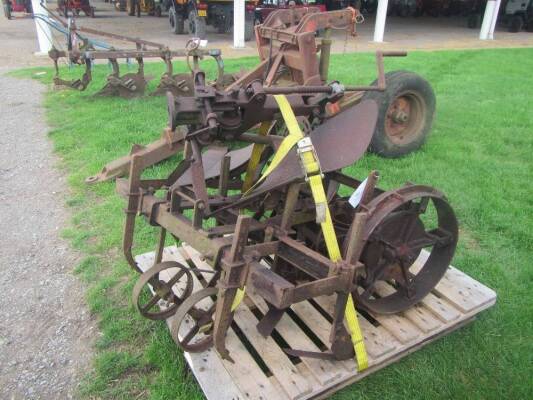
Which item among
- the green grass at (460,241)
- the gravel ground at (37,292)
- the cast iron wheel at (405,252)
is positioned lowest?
the gravel ground at (37,292)

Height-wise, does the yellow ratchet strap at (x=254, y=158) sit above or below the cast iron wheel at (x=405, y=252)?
above

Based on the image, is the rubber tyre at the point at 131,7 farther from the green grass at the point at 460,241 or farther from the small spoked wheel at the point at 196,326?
the small spoked wheel at the point at 196,326

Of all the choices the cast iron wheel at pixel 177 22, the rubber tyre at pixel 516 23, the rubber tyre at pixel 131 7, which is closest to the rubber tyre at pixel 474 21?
the rubber tyre at pixel 516 23

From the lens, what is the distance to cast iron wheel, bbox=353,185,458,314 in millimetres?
2559

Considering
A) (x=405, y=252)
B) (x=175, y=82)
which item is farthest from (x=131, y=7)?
(x=405, y=252)

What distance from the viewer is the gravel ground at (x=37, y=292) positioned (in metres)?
2.50

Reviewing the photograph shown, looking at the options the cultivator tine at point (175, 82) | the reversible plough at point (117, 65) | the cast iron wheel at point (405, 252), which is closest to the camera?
the cast iron wheel at point (405, 252)

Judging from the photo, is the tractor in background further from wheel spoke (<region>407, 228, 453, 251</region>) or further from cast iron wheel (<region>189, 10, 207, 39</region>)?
wheel spoke (<region>407, 228, 453, 251</region>)

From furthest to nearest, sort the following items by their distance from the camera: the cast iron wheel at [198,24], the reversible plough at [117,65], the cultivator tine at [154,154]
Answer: the cast iron wheel at [198,24], the reversible plough at [117,65], the cultivator tine at [154,154]

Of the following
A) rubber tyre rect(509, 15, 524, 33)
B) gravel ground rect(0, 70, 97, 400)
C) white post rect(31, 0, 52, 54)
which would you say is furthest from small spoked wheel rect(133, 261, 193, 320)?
rubber tyre rect(509, 15, 524, 33)

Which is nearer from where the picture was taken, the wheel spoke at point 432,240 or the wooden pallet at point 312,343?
the wooden pallet at point 312,343

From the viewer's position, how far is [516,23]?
18.1 metres

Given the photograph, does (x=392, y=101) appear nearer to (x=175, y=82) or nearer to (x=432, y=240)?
(x=432, y=240)

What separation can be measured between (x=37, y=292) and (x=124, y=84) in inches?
189
